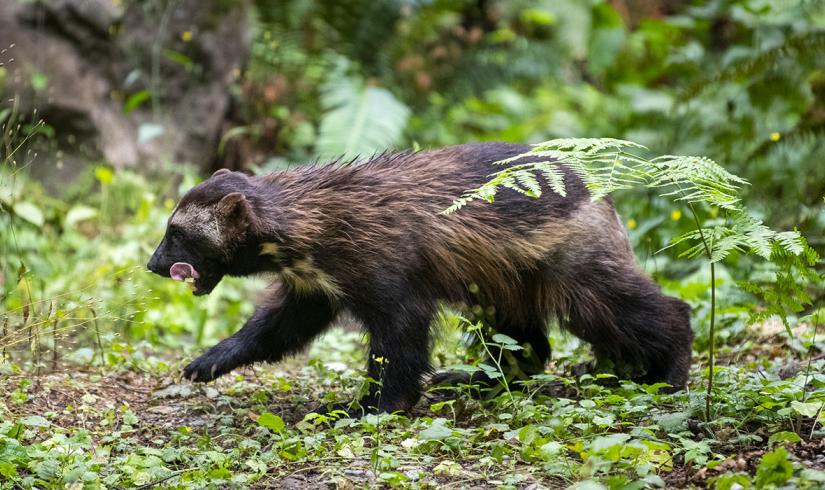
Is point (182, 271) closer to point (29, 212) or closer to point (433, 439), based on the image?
point (433, 439)

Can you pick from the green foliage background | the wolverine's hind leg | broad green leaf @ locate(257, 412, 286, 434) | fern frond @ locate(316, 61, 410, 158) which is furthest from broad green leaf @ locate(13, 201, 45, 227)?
the wolverine's hind leg

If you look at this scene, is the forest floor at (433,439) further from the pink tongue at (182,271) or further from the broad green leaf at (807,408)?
the pink tongue at (182,271)

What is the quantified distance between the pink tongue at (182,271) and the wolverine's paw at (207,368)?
593mm

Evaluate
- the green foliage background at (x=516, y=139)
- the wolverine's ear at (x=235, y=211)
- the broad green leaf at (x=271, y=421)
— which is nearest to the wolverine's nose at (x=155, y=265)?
the green foliage background at (x=516, y=139)

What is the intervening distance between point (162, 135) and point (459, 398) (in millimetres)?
6712

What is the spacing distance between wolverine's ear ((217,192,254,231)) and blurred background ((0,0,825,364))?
3.71ft

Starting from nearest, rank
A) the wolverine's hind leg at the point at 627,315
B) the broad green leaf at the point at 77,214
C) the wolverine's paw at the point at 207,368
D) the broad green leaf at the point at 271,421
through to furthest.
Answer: the broad green leaf at the point at 271,421 → the wolverine's hind leg at the point at 627,315 → the wolverine's paw at the point at 207,368 → the broad green leaf at the point at 77,214

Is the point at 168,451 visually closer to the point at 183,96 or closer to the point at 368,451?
the point at 368,451

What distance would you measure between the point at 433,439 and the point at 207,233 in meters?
1.99

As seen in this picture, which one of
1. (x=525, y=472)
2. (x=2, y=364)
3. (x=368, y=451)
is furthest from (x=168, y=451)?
(x=525, y=472)

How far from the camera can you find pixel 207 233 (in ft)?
18.2

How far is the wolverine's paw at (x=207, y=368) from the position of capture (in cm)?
586

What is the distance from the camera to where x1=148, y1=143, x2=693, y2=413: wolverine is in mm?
5516

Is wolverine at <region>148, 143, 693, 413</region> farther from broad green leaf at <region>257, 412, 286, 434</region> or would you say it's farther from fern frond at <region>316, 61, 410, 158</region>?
fern frond at <region>316, 61, 410, 158</region>
